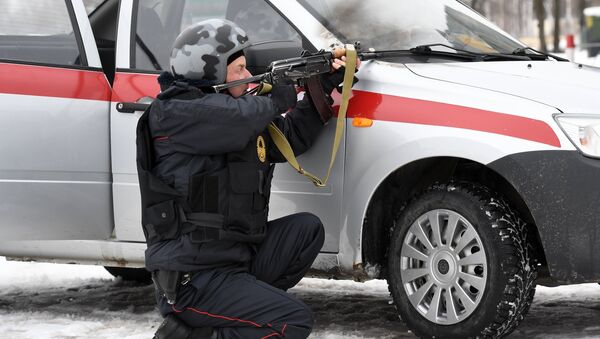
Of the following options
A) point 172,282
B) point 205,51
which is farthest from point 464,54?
point 172,282

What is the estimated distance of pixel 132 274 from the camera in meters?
6.48

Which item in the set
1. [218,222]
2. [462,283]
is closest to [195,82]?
[218,222]

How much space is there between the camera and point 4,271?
689cm

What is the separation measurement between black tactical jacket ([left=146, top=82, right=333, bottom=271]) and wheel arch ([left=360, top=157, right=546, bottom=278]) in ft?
2.23

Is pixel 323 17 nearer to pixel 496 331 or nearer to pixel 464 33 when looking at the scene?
pixel 464 33

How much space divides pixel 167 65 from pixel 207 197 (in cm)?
114

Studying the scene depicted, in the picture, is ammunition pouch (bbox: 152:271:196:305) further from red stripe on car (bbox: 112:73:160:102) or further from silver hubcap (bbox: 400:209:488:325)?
red stripe on car (bbox: 112:73:160:102)

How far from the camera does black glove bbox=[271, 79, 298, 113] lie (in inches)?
173

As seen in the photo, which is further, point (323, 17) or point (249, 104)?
point (323, 17)

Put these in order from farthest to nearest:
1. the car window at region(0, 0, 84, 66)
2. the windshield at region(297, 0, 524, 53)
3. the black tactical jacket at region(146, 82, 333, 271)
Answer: the car window at region(0, 0, 84, 66), the windshield at region(297, 0, 524, 53), the black tactical jacket at region(146, 82, 333, 271)

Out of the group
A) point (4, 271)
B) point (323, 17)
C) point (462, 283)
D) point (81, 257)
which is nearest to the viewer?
point (462, 283)

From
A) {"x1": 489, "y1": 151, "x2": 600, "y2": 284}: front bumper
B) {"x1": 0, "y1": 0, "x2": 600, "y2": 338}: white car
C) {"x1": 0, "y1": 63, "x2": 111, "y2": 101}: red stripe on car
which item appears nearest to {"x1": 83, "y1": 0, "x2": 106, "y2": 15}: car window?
{"x1": 0, "y1": 0, "x2": 600, "y2": 338}: white car

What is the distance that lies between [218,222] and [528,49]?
1837 millimetres

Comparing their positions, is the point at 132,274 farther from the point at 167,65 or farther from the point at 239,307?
the point at 239,307
